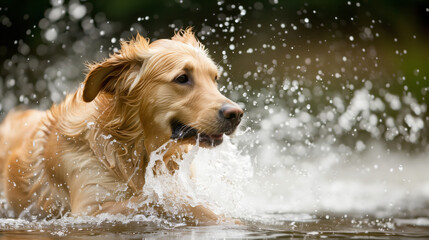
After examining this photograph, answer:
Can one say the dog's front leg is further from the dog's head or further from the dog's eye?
the dog's eye

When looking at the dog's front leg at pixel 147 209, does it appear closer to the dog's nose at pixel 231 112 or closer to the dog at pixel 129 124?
the dog at pixel 129 124

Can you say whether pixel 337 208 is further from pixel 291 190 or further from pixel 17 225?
pixel 17 225

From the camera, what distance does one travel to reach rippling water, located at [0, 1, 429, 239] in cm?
771

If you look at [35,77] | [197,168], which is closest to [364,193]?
[197,168]

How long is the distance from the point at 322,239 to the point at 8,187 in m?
2.97

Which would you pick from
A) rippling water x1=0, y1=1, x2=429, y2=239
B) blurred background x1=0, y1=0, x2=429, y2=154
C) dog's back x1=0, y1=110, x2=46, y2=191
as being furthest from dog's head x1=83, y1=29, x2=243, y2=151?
blurred background x1=0, y1=0, x2=429, y2=154

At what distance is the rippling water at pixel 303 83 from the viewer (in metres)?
7.71

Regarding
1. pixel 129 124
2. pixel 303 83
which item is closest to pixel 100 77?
pixel 129 124

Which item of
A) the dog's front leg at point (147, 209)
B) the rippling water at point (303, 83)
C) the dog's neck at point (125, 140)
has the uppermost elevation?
the rippling water at point (303, 83)

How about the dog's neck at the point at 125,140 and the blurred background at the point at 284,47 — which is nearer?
the dog's neck at the point at 125,140

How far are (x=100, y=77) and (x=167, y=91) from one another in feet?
1.68

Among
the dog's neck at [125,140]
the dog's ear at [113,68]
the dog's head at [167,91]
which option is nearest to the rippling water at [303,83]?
the dog's neck at [125,140]

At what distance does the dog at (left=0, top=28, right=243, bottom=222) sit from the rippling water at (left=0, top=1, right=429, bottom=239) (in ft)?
6.70

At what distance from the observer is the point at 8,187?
480 centimetres
